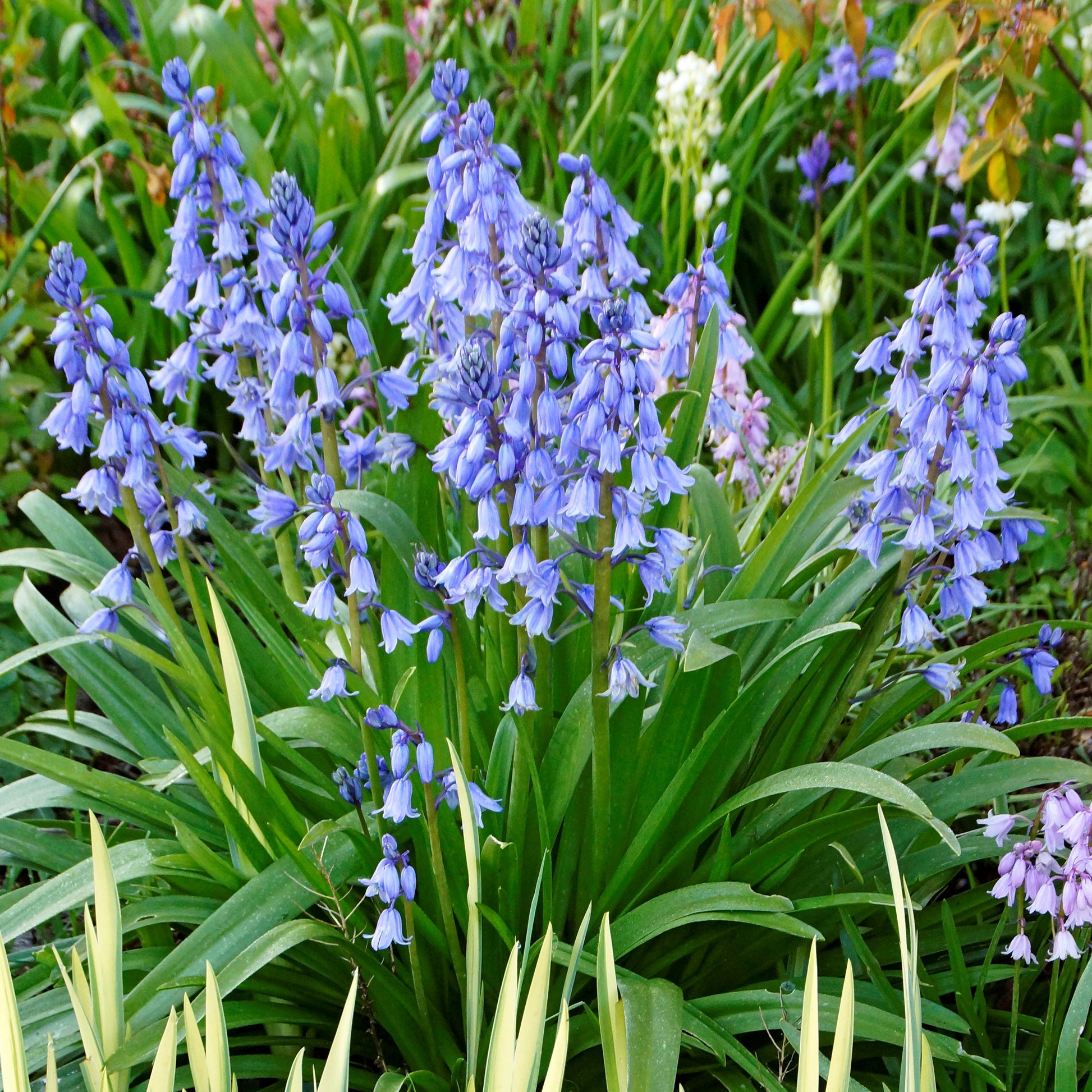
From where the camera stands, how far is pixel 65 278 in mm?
2029

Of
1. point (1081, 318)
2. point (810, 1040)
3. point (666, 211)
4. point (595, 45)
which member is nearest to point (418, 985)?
point (810, 1040)

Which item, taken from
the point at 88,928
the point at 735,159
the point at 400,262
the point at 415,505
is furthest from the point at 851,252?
the point at 88,928

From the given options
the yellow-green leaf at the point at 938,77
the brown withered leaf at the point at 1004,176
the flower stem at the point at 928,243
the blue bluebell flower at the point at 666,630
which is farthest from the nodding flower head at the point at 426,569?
the flower stem at the point at 928,243

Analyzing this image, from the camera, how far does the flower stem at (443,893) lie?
1.81 m

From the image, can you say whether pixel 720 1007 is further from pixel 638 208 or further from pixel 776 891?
pixel 638 208

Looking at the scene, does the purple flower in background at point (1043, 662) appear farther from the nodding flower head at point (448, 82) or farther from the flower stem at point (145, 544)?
the flower stem at point (145, 544)

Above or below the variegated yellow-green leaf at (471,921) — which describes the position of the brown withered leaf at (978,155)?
above

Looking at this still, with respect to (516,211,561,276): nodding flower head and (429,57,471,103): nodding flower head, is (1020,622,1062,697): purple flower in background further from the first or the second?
(429,57,471,103): nodding flower head

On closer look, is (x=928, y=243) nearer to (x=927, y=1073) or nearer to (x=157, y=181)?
(x=157, y=181)

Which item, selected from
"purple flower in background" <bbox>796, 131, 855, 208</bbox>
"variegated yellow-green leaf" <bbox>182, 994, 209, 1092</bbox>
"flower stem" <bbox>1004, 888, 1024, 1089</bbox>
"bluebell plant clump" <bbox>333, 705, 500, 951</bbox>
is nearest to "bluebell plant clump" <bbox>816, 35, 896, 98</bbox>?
"purple flower in background" <bbox>796, 131, 855, 208</bbox>

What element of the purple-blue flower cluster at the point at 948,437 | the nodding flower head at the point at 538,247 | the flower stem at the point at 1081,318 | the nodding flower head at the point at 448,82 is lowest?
the purple-blue flower cluster at the point at 948,437

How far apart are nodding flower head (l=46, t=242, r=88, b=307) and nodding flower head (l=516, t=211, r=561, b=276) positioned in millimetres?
869

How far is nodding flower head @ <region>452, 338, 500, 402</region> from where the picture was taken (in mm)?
1636

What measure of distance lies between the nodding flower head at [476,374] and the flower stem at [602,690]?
0.70 feet
